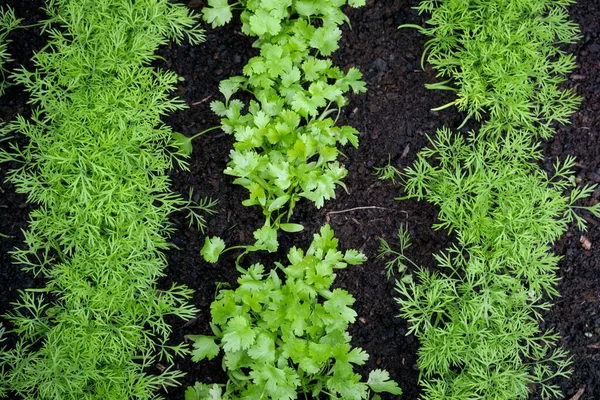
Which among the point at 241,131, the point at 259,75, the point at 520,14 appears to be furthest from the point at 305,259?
the point at 520,14

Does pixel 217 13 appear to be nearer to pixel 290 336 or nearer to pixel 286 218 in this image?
pixel 286 218

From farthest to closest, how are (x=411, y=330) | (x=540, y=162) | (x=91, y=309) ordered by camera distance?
(x=540, y=162)
(x=411, y=330)
(x=91, y=309)

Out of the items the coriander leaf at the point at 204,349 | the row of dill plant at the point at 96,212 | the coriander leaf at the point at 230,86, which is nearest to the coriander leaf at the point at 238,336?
the coriander leaf at the point at 204,349

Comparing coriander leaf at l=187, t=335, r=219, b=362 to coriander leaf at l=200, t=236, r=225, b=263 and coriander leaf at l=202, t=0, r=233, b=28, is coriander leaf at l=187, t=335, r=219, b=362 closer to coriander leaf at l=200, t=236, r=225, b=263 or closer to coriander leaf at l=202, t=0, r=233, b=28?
coriander leaf at l=200, t=236, r=225, b=263

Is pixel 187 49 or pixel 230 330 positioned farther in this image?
pixel 187 49

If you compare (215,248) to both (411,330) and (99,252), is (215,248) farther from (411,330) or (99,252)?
(411,330)

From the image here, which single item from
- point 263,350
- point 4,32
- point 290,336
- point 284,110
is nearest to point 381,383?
point 290,336
